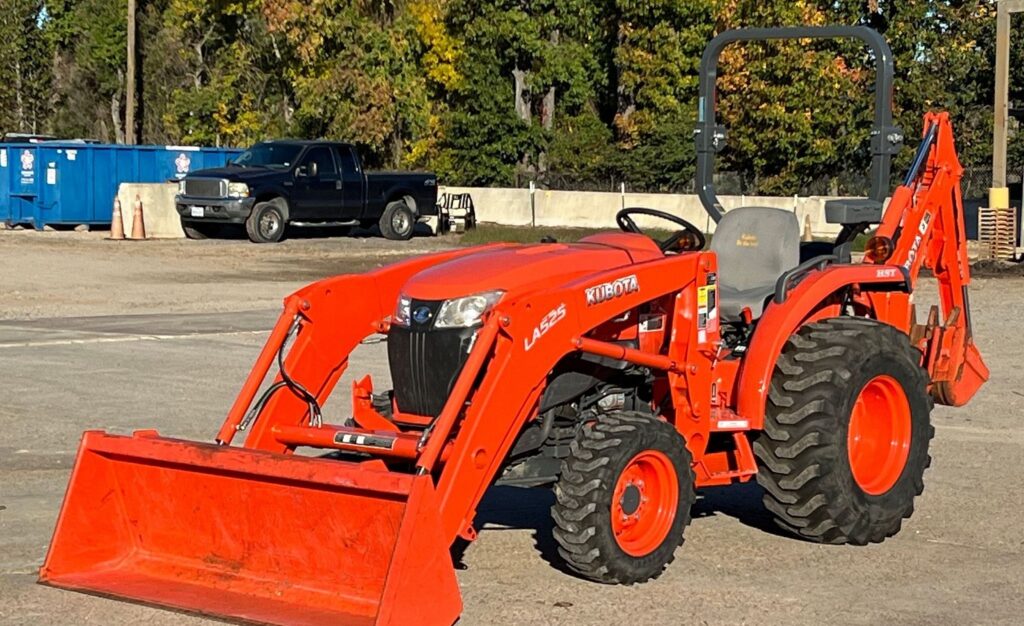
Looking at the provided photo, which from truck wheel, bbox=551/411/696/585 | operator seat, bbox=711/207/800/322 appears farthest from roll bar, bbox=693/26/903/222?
truck wheel, bbox=551/411/696/585

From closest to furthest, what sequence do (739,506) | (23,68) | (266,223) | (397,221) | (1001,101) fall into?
(739,506)
(1001,101)
(266,223)
(397,221)
(23,68)

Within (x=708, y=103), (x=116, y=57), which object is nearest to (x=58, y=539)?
(x=708, y=103)

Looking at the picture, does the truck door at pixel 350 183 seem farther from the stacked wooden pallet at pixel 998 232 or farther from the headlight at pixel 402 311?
the headlight at pixel 402 311

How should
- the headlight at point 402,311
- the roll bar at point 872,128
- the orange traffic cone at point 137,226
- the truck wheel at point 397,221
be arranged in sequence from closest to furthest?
the headlight at point 402,311 < the roll bar at point 872,128 < the orange traffic cone at point 137,226 < the truck wheel at point 397,221

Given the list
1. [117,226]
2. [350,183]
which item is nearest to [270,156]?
[350,183]

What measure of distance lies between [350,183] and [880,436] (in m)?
27.0

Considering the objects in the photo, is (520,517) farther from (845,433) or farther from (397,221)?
(397,221)

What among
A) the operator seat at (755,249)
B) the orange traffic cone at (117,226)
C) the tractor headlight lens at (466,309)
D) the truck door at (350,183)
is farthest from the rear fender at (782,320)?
the orange traffic cone at (117,226)

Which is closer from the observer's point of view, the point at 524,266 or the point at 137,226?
the point at 524,266

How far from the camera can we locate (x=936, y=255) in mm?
9711

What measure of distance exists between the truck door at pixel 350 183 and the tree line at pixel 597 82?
14.9 meters

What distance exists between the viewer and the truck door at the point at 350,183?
114 feet

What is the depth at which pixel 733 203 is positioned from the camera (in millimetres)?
38031

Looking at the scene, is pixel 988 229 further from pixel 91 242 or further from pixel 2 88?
pixel 2 88
